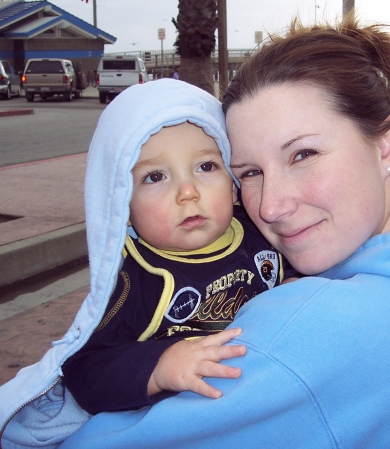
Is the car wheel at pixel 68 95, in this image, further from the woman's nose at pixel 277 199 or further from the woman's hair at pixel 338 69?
the woman's nose at pixel 277 199

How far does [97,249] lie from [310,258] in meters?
0.60

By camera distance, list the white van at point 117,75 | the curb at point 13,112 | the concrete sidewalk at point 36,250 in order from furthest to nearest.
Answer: the white van at point 117,75 < the curb at point 13,112 < the concrete sidewalk at point 36,250

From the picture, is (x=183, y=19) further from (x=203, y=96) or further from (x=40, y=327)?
(x=203, y=96)

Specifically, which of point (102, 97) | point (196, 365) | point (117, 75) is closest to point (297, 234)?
point (196, 365)

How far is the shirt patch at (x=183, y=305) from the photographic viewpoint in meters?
1.90

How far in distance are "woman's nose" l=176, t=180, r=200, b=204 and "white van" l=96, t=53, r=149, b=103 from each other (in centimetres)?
2856

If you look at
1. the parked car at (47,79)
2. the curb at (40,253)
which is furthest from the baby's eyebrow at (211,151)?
the parked car at (47,79)

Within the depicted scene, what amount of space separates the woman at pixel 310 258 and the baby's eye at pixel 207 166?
0.25 meters

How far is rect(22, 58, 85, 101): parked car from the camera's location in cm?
3127

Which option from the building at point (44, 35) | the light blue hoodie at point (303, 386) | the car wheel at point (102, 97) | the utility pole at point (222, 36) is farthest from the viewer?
the building at point (44, 35)

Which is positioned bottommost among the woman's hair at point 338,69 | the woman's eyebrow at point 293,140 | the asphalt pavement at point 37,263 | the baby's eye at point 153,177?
the asphalt pavement at point 37,263

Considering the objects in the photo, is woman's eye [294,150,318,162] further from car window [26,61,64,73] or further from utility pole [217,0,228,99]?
car window [26,61,64,73]

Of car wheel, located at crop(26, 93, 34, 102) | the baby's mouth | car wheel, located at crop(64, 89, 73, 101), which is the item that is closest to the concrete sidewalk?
the baby's mouth

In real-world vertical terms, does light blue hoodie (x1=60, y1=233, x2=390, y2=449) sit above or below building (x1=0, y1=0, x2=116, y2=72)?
below
